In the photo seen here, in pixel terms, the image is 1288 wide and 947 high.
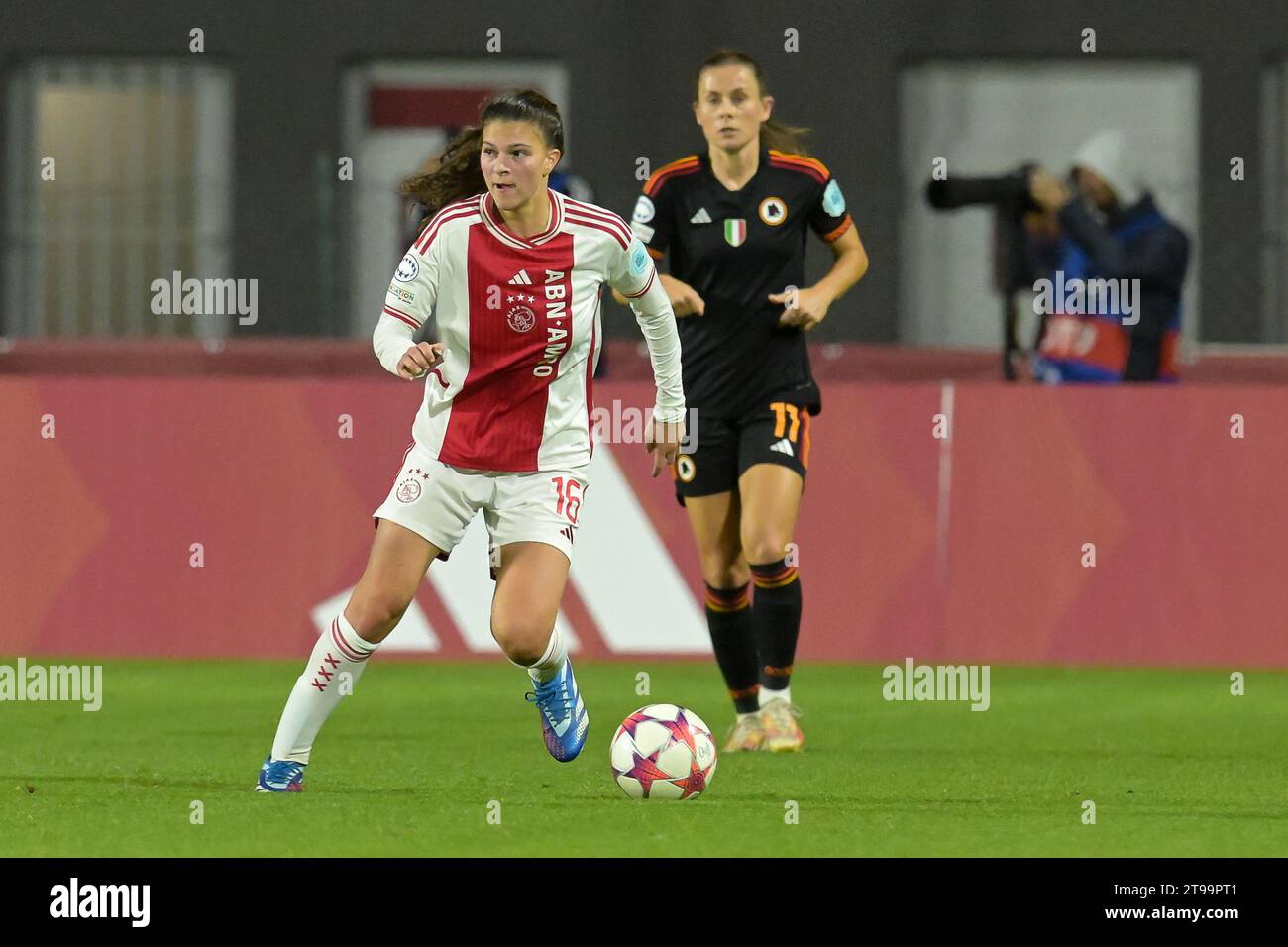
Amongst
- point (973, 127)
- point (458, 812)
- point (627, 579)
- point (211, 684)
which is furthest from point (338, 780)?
point (973, 127)

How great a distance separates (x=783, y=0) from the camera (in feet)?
61.9

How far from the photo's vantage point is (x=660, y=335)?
771 cm

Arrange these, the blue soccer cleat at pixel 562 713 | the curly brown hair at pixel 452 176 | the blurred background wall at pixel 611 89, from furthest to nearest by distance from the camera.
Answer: the blurred background wall at pixel 611 89, the blue soccer cleat at pixel 562 713, the curly brown hair at pixel 452 176

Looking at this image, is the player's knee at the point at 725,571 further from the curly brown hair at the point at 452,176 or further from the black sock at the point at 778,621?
the curly brown hair at the point at 452,176

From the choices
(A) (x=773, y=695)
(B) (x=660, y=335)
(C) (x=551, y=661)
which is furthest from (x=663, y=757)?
(A) (x=773, y=695)

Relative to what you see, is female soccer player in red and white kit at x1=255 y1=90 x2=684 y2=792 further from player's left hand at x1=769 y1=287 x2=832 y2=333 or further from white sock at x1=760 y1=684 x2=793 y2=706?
white sock at x1=760 y1=684 x2=793 y2=706

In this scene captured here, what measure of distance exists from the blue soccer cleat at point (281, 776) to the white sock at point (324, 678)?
0.12m

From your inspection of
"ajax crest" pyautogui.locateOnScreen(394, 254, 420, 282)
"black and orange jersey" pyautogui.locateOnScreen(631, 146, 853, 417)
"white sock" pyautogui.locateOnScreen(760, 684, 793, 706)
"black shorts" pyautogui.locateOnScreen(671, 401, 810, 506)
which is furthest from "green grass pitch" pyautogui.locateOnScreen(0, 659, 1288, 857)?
"ajax crest" pyautogui.locateOnScreen(394, 254, 420, 282)

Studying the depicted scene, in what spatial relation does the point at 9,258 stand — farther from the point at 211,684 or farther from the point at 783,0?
the point at 211,684

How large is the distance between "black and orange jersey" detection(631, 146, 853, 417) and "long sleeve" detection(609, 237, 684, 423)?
1.07 metres

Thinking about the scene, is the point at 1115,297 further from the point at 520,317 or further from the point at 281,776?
the point at 281,776

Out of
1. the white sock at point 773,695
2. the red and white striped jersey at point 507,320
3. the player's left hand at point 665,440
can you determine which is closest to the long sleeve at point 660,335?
the player's left hand at point 665,440

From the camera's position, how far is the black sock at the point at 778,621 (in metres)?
8.86

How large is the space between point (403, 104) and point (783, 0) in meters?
2.98
